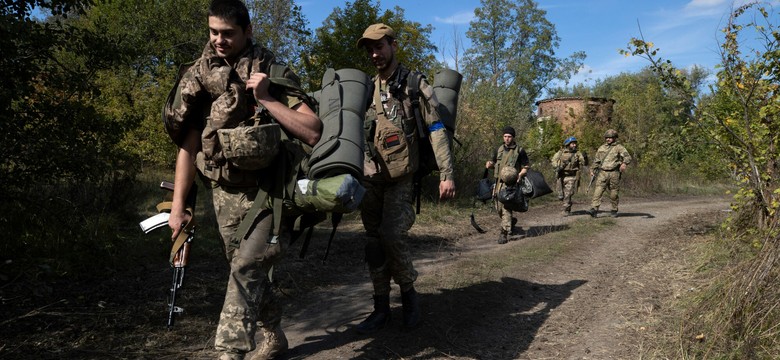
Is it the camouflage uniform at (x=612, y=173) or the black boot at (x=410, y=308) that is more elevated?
the camouflage uniform at (x=612, y=173)

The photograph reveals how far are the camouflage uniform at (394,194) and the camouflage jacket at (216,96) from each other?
1.24 m

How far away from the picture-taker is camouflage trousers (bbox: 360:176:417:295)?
3979 mm

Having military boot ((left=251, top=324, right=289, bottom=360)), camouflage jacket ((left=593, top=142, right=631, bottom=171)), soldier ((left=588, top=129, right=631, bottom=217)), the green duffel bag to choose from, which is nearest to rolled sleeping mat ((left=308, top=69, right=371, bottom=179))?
the green duffel bag

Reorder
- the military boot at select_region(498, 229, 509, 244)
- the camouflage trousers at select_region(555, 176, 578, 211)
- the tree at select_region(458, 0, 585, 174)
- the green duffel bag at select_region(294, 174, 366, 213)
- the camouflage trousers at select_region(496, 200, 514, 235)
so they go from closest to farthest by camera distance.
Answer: the green duffel bag at select_region(294, 174, 366, 213)
the military boot at select_region(498, 229, 509, 244)
the camouflage trousers at select_region(496, 200, 514, 235)
the camouflage trousers at select_region(555, 176, 578, 211)
the tree at select_region(458, 0, 585, 174)

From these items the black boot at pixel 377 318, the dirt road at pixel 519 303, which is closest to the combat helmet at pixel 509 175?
the dirt road at pixel 519 303

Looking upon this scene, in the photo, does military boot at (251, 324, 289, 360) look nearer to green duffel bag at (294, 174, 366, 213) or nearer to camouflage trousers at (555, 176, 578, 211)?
green duffel bag at (294, 174, 366, 213)

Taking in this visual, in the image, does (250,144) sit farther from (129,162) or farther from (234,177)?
(129,162)

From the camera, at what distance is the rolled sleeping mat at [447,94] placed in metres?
4.20

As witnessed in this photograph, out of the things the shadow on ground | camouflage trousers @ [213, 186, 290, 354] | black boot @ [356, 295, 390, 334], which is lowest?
the shadow on ground

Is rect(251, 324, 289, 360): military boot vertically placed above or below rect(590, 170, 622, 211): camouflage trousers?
below

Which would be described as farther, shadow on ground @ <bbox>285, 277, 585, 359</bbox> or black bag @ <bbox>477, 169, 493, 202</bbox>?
black bag @ <bbox>477, 169, 493, 202</bbox>

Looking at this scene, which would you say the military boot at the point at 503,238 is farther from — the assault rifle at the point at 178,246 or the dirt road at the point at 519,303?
the assault rifle at the point at 178,246

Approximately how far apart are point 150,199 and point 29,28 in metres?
7.14

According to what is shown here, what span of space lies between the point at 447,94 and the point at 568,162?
9.43 meters
